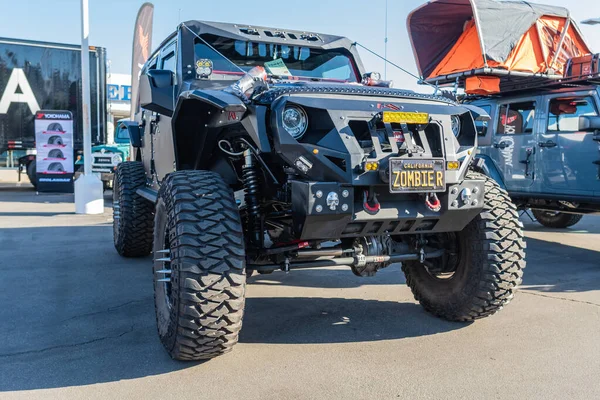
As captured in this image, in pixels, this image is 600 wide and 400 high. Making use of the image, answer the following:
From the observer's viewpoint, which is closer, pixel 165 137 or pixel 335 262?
pixel 335 262

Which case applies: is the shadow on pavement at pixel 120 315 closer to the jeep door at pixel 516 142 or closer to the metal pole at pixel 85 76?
the jeep door at pixel 516 142

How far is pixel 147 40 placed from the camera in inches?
559

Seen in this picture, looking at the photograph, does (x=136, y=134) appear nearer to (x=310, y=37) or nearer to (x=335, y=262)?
(x=310, y=37)

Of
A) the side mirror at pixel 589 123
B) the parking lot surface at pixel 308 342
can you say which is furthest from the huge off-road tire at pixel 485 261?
the side mirror at pixel 589 123

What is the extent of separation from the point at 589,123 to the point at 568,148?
652 millimetres

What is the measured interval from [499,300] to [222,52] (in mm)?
3027

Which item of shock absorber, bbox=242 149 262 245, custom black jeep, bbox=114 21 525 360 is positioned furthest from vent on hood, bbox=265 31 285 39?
shock absorber, bbox=242 149 262 245

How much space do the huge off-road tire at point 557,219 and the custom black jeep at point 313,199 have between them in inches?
246

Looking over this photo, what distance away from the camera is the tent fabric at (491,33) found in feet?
25.6

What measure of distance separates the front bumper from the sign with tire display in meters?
14.1

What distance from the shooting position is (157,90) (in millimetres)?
4246

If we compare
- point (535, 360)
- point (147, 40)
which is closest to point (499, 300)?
point (535, 360)

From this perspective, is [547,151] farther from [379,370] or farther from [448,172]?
[379,370]

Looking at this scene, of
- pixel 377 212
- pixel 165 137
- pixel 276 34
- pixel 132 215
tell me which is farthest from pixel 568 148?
pixel 132 215
